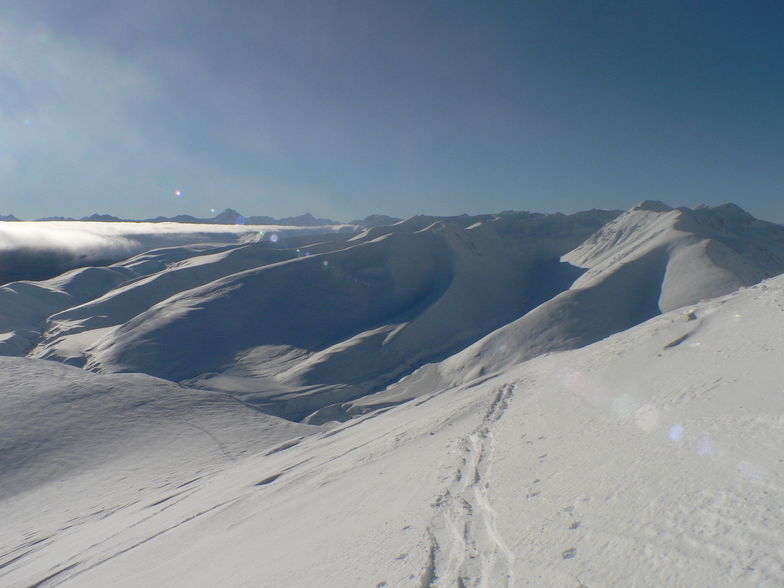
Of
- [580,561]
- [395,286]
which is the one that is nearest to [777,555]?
[580,561]

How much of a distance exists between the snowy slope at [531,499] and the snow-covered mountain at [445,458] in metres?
0.02

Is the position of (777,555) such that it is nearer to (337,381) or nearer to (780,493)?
(780,493)

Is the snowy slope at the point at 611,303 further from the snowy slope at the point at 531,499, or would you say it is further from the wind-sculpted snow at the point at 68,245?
the wind-sculpted snow at the point at 68,245

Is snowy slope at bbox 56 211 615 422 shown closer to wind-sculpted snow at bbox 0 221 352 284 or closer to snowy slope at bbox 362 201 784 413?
snowy slope at bbox 362 201 784 413

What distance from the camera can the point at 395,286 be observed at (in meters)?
33.4

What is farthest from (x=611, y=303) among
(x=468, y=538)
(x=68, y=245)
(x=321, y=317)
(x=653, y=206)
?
(x=68, y=245)

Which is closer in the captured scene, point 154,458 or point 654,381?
point 654,381

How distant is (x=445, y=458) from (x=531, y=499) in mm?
1730

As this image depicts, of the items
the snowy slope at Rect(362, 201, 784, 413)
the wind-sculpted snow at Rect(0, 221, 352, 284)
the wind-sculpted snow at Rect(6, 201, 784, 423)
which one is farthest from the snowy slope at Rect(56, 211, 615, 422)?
the wind-sculpted snow at Rect(0, 221, 352, 284)

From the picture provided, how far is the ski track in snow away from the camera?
2.91m

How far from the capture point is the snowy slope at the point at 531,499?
2697 mm

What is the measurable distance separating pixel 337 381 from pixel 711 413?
18802 millimetres

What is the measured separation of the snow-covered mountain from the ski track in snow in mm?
17

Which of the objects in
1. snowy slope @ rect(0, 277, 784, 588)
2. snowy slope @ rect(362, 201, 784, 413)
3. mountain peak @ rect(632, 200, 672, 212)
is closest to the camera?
snowy slope @ rect(0, 277, 784, 588)
